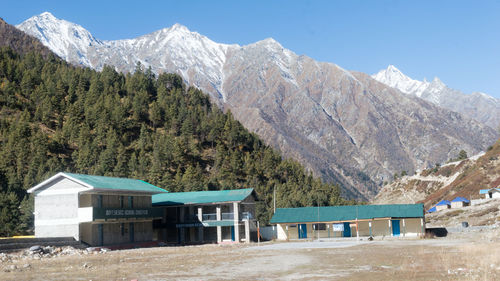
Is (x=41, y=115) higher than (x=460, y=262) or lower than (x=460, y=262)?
higher

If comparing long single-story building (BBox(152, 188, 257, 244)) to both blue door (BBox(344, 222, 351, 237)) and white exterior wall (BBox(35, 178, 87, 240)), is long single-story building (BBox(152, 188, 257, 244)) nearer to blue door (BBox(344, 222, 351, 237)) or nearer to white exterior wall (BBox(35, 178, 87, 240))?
blue door (BBox(344, 222, 351, 237))

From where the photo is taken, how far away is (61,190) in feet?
179

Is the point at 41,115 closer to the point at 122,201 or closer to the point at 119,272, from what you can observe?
the point at 122,201

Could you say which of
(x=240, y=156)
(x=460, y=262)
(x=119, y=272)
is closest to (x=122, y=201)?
(x=119, y=272)

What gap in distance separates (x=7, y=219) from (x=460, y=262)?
55.3m

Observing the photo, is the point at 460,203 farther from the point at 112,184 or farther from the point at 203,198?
the point at 112,184

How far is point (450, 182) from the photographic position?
160500 mm

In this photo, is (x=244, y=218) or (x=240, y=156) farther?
(x=240, y=156)

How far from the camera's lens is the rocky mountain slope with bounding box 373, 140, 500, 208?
445 feet

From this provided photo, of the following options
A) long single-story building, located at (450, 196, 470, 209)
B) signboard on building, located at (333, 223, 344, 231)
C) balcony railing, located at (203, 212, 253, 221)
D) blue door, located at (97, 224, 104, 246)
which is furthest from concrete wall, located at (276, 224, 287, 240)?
long single-story building, located at (450, 196, 470, 209)

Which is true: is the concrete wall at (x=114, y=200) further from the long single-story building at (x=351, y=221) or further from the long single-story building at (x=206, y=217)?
the long single-story building at (x=351, y=221)

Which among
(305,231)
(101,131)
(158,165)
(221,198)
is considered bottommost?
(305,231)

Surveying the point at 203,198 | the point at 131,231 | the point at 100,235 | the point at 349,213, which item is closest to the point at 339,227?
the point at 349,213

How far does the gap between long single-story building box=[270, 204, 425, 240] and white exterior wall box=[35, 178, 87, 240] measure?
1045 inches
